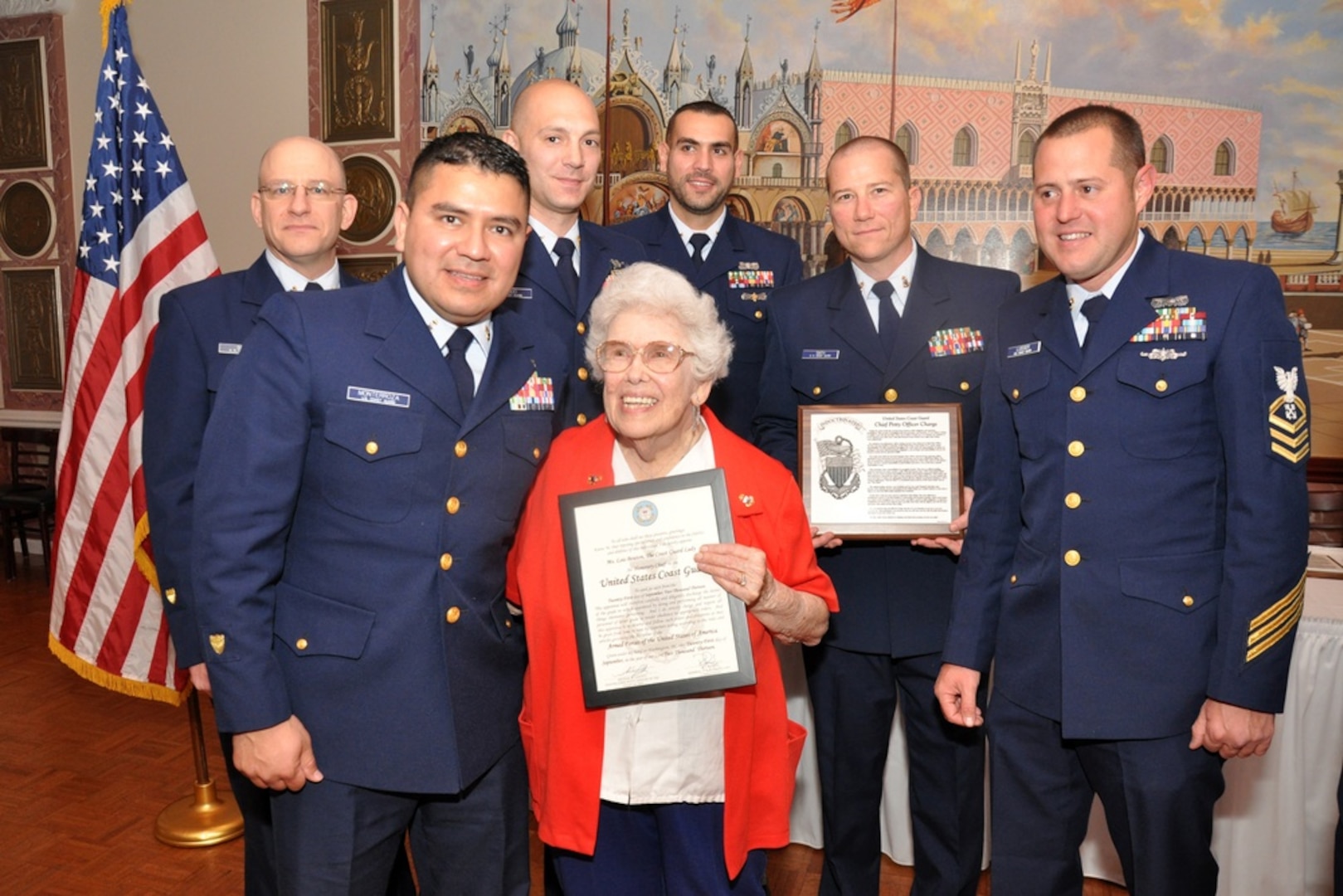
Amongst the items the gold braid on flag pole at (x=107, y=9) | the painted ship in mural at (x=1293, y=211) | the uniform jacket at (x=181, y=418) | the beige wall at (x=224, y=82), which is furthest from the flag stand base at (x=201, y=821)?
the painted ship in mural at (x=1293, y=211)

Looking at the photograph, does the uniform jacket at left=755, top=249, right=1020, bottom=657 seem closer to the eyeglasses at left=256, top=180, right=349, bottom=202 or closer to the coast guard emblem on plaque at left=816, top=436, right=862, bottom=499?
the coast guard emblem on plaque at left=816, top=436, right=862, bottom=499

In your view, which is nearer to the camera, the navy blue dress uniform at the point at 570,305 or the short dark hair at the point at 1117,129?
the short dark hair at the point at 1117,129

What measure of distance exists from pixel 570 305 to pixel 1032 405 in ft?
4.02

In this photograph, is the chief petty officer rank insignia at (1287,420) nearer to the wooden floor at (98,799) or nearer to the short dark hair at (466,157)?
the short dark hair at (466,157)

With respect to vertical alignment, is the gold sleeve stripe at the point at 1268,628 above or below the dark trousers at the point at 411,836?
above

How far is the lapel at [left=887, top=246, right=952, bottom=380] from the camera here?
9.21 feet

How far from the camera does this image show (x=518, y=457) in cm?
207

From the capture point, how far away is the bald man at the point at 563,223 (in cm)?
270

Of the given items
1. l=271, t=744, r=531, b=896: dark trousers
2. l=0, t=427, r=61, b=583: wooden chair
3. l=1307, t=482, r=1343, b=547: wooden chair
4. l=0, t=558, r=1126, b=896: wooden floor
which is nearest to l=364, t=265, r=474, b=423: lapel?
l=271, t=744, r=531, b=896: dark trousers

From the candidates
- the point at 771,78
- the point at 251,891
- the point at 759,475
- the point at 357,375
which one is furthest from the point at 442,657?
the point at 771,78

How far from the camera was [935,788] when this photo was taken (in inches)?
111

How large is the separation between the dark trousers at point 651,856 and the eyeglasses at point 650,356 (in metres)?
0.90

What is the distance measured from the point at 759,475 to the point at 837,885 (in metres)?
1.43

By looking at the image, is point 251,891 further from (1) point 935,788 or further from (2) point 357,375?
(1) point 935,788
